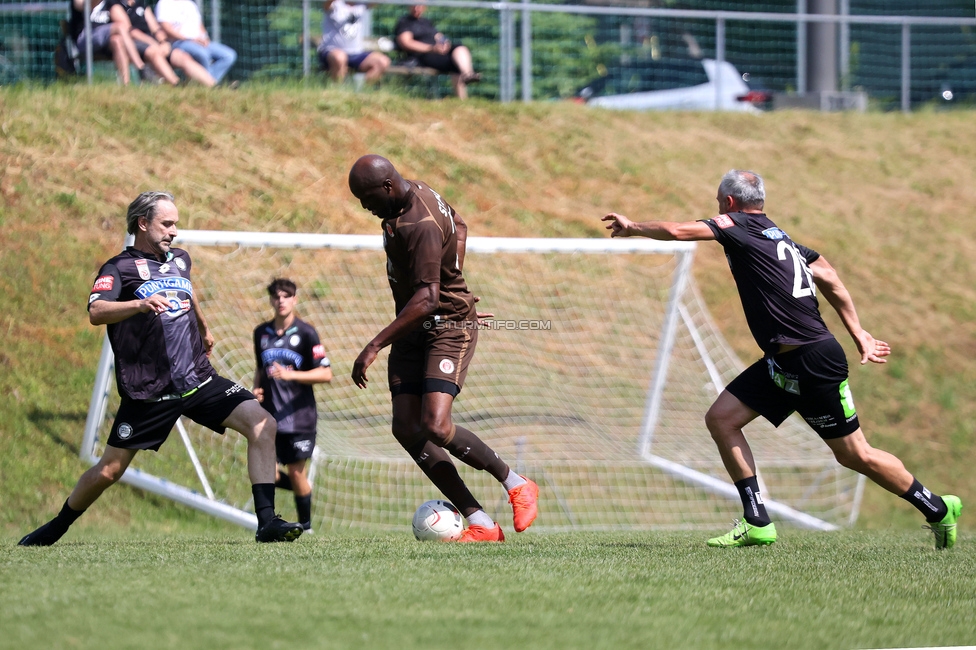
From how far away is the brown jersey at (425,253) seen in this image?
20.3 feet

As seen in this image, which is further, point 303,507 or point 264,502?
point 303,507

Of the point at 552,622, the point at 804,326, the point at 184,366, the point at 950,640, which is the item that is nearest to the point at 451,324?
the point at 184,366

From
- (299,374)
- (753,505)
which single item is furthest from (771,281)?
(299,374)

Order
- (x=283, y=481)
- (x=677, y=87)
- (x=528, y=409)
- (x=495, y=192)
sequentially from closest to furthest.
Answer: (x=283, y=481), (x=528, y=409), (x=495, y=192), (x=677, y=87)

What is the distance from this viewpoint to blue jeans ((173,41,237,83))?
47.3 feet

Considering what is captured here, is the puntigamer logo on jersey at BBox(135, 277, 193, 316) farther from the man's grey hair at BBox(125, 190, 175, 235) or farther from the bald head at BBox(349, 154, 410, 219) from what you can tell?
the bald head at BBox(349, 154, 410, 219)

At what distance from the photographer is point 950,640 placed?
3.91m

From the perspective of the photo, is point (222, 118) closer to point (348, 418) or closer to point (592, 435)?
point (348, 418)

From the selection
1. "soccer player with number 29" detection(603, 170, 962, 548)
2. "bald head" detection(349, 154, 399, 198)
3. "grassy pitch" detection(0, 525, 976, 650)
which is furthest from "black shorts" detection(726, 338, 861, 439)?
"bald head" detection(349, 154, 399, 198)

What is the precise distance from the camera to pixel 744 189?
643 cm

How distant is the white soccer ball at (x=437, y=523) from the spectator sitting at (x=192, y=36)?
9636 millimetres

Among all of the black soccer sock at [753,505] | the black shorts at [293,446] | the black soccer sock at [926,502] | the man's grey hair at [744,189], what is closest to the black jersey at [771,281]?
the man's grey hair at [744,189]

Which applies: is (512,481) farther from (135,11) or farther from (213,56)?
(213,56)

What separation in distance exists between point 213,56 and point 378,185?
954cm
